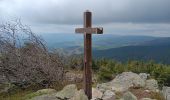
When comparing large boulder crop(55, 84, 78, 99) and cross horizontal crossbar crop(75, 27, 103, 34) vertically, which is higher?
cross horizontal crossbar crop(75, 27, 103, 34)

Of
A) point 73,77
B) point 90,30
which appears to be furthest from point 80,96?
point 73,77

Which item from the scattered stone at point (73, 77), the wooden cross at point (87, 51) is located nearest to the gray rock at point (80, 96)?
the wooden cross at point (87, 51)

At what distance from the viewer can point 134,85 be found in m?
15.9

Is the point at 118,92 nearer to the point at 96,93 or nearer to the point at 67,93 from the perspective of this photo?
the point at 96,93

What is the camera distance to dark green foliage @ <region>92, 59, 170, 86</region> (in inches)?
919

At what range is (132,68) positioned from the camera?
29531mm

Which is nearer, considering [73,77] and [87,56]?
[87,56]

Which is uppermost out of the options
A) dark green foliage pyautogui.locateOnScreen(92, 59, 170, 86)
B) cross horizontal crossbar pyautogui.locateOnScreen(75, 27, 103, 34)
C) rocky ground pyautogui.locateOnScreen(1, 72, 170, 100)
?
cross horizontal crossbar pyautogui.locateOnScreen(75, 27, 103, 34)

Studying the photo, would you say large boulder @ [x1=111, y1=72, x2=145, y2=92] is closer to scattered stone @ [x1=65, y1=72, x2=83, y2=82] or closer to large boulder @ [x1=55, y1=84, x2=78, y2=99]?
large boulder @ [x1=55, y1=84, x2=78, y2=99]

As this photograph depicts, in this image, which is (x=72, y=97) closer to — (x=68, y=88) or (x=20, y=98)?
(x=68, y=88)

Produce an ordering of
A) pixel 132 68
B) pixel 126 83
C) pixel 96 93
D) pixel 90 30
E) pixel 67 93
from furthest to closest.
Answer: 1. pixel 132 68
2. pixel 126 83
3. pixel 67 93
4. pixel 96 93
5. pixel 90 30

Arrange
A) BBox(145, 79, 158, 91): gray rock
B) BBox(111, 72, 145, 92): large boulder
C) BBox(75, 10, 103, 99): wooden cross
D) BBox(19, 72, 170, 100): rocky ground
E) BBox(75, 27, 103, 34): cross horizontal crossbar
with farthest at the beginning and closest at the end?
BBox(145, 79, 158, 91): gray rock → BBox(111, 72, 145, 92): large boulder → BBox(19, 72, 170, 100): rocky ground → BBox(75, 10, 103, 99): wooden cross → BBox(75, 27, 103, 34): cross horizontal crossbar

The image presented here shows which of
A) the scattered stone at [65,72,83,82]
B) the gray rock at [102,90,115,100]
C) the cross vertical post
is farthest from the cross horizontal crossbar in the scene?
the scattered stone at [65,72,83,82]

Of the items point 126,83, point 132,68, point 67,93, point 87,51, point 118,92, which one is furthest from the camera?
point 132,68
